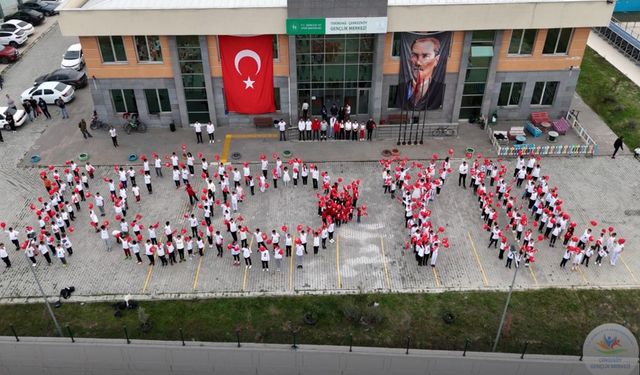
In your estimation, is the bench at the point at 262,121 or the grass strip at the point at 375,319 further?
the bench at the point at 262,121

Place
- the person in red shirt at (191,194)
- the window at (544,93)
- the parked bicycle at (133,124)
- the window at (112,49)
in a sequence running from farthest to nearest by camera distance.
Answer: the window at (544,93), the parked bicycle at (133,124), the window at (112,49), the person in red shirt at (191,194)

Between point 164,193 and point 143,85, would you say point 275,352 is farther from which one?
point 143,85

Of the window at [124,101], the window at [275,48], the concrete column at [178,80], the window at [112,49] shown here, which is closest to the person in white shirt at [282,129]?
the window at [275,48]

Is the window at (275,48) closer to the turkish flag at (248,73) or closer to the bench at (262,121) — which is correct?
the turkish flag at (248,73)

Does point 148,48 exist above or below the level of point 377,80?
above

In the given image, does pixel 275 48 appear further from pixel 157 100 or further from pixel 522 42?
pixel 522 42

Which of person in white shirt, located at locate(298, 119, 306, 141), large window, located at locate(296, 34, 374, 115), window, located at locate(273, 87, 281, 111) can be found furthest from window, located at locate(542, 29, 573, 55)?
window, located at locate(273, 87, 281, 111)

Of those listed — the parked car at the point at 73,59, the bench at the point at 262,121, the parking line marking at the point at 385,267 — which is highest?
the parked car at the point at 73,59

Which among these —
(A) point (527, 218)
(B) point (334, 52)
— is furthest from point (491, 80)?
(A) point (527, 218)
